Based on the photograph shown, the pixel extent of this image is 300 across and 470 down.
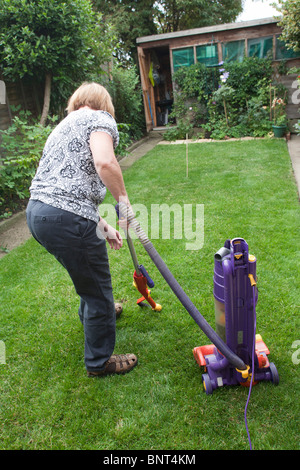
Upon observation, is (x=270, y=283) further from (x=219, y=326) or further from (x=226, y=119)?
(x=226, y=119)

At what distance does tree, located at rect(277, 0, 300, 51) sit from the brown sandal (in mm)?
7724

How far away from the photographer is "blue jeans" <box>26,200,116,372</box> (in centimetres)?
171

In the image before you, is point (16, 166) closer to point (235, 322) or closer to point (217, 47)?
point (235, 322)

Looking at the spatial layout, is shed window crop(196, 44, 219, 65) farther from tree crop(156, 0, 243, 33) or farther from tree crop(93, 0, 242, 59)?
tree crop(156, 0, 243, 33)

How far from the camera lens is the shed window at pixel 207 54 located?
9625 mm

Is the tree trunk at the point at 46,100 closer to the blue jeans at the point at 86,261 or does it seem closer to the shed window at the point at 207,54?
the blue jeans at the point at 86,261

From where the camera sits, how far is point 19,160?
4.47 metres

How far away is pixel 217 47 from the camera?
9562 millimetres

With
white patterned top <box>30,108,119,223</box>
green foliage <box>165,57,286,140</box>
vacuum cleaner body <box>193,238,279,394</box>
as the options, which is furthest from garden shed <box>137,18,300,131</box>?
white patterned top <box>30,108,119,223</box>

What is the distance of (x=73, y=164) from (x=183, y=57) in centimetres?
967

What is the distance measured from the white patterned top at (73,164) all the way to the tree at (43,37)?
156 inches

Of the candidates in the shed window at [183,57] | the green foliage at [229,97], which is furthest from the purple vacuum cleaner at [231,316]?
the shed window at [183,57]
